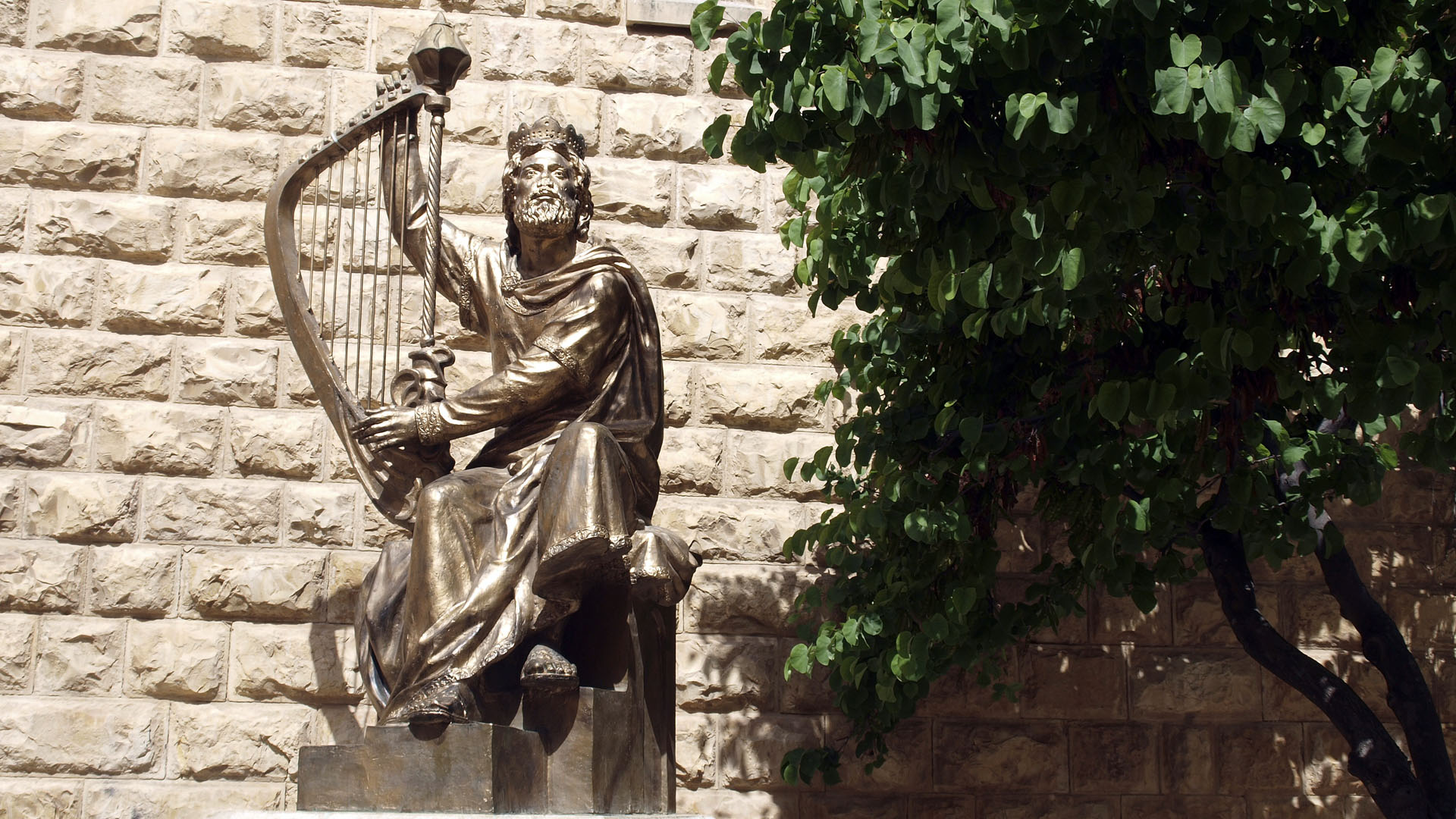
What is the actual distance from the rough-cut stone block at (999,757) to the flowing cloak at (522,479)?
213 cm

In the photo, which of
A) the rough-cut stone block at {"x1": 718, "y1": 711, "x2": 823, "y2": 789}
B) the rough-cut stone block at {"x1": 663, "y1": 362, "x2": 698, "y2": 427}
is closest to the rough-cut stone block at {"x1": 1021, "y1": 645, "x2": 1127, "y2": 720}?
the rough-cut stone block at {"x1": 718, "y1": 711, "x2": 823, "y2": 789}

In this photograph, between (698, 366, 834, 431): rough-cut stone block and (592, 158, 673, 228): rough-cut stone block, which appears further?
(592, 158, 673, 228): rough-cut stone block

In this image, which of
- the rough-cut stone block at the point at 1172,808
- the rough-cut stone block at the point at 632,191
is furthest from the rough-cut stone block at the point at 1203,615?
the rough-cut stone block at the point at 632,191

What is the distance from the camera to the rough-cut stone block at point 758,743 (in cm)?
578

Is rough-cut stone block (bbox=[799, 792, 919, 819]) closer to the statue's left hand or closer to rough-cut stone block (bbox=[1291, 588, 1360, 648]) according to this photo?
rough-cut stone block (bbox=[1291, 588, 1360, 648])

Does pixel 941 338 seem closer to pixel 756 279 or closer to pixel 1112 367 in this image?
pixel 1112 367

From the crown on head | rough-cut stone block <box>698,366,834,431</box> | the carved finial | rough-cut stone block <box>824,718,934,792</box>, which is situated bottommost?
rough-cut stone block <box>824,718,934,792</box>

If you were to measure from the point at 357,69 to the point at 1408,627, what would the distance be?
15.5 feet

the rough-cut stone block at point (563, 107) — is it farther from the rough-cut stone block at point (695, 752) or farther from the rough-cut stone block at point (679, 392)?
the rough-cut stone block at point (695, 752)

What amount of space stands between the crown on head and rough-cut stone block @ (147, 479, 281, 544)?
191cm

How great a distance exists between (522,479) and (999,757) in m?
2.62

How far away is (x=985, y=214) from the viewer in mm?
3664

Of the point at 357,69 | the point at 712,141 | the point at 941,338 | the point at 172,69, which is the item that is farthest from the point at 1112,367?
the point at 172,69

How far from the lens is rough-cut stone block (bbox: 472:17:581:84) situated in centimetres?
625
